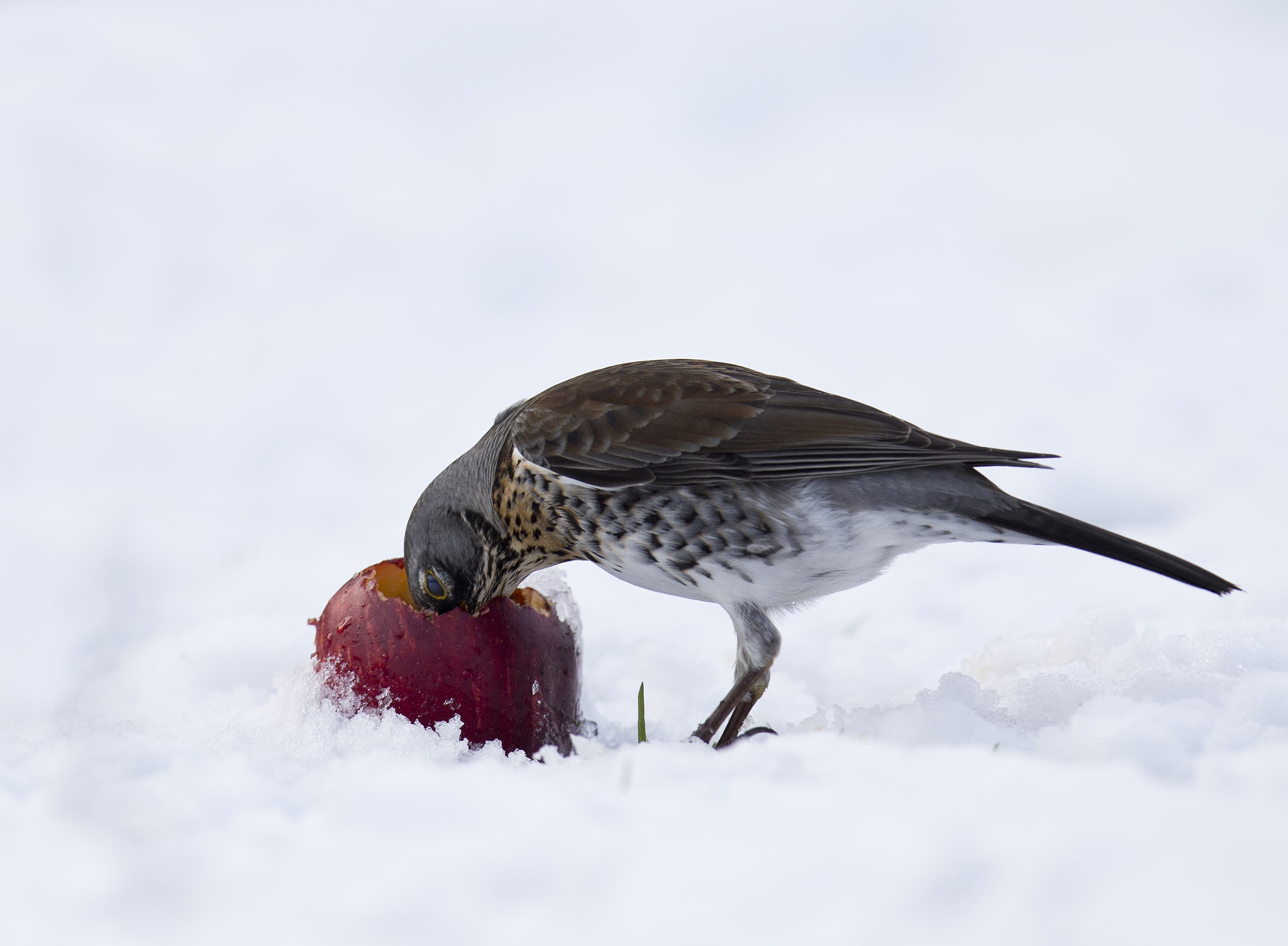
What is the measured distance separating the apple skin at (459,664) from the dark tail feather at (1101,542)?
1.49 m

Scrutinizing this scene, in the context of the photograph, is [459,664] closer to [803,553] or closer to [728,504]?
[728,504]

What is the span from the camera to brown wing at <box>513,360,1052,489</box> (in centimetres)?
333

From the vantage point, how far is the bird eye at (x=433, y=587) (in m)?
3.46

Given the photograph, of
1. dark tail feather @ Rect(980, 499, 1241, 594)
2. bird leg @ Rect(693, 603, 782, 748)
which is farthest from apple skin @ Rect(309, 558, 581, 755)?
dark tail feather @ Rect(980, 499, 1241, 594)

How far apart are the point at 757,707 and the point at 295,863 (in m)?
2.42

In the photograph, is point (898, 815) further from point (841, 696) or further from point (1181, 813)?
point (841, 696)

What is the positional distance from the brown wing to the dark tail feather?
0.16 meters

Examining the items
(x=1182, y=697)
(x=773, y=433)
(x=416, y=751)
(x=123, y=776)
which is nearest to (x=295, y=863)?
(x=123, y=776)

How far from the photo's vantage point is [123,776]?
2479mm

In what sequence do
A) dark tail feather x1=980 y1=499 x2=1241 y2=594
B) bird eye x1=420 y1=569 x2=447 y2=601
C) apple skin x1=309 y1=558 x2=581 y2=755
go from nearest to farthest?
dark tail feather x1=980 y1=499 x2=1241 y2=594 → apple skin x1=309 y1=558 x2=581 y2=755 → bird eye x1=420 y1=569 x2=447 y2=601

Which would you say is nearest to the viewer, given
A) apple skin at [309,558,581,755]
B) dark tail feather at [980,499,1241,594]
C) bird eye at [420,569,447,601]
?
dark tail feather at [980,499,1241,594]

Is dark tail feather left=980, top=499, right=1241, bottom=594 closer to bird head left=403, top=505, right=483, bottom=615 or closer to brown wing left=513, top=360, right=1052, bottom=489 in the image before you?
brown wing left=513, top=360, right=1052, bottom=489

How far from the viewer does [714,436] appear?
11.2ft

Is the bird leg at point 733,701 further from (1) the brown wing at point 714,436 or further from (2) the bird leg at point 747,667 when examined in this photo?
(1) the brown wing at point 714,436
